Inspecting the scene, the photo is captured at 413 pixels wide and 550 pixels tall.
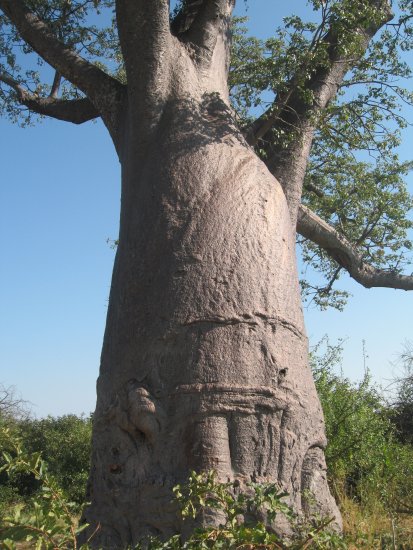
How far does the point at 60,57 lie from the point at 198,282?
258cm

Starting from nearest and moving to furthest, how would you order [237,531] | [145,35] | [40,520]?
[40,520] → [237,531] → [145,35]

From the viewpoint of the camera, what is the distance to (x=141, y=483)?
304 cm

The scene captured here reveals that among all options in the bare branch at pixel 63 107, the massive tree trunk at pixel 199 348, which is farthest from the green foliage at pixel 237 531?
the bare branch at pixel 63 107

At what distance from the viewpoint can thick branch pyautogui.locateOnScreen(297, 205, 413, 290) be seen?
5.99 meters

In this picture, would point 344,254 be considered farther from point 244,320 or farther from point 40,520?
point 40,520

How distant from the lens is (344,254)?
6676mm

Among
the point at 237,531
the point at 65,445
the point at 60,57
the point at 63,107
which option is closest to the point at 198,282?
the point at 237,531

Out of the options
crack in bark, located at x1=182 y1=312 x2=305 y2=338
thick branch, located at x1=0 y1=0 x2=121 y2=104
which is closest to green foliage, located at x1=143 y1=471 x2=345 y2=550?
crack in bark, located at x1=182 y1=312 x2=305 y2=338

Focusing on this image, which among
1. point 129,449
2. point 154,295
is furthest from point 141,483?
point 154,295

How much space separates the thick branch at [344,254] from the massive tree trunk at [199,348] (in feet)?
6.79

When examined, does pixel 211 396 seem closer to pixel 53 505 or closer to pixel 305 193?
pixel 53 505

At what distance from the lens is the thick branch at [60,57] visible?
15.8ft

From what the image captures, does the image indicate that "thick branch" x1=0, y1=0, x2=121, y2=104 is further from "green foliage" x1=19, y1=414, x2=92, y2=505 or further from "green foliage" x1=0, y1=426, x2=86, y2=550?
"green foliage" x1=19, y1=414, x2=92, y2=505

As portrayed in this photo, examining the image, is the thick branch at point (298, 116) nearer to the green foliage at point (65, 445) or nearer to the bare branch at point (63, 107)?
the bare branch at point (63, 107)
